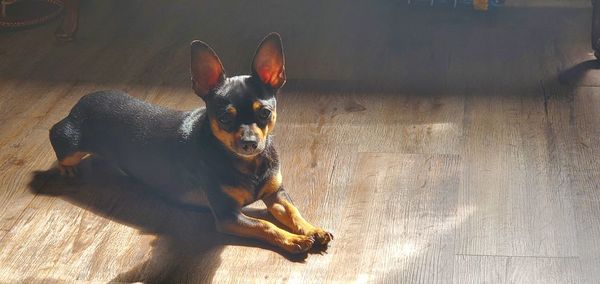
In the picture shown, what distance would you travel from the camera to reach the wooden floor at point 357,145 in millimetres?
1938

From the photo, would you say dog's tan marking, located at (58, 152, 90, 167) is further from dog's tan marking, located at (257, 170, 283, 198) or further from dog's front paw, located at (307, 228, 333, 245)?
dog's front paw, located at (307, 228, 333, 245)

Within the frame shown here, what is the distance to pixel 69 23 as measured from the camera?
3082mm

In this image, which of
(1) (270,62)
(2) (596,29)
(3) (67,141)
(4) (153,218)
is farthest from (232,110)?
(2) (596,29)

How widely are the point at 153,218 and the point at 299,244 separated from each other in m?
0.38

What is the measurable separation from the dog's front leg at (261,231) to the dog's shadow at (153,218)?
0.06 feet

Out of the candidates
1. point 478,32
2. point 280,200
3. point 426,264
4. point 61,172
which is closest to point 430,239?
point 426,264

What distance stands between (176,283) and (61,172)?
0.56 meters

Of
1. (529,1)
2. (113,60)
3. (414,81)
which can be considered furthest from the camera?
(529,1)

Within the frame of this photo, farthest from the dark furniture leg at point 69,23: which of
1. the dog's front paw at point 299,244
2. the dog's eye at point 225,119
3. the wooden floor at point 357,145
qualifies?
the dog's front paw at point 299,244

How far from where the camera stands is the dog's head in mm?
1898

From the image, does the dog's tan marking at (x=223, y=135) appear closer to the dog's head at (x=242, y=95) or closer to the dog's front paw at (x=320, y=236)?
the dog's head at (x=242, y=95)

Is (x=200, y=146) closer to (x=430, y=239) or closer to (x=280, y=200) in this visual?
(x=280, y=200)

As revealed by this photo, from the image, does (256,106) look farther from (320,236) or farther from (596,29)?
(596,29)

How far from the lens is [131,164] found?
2.18 m
